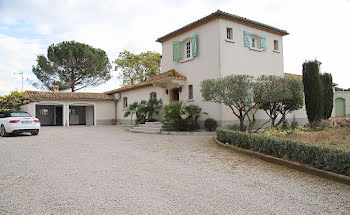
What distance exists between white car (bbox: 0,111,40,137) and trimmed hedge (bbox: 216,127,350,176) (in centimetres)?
1061

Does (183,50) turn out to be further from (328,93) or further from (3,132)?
(3,132)

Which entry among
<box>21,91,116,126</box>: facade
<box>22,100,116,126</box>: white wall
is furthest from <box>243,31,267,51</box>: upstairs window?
<box>22,100,116,126</box>: white wall

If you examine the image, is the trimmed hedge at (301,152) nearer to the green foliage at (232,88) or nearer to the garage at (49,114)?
the green foliage at (232,88)

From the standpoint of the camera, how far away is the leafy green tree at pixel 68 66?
101 ft

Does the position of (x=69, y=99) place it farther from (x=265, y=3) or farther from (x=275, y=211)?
(x=275, y=211)

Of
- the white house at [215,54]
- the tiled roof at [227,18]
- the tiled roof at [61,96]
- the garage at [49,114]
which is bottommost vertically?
the garage at [49,114]

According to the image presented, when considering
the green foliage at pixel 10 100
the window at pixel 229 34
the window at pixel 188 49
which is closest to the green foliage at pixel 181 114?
the window at pixel 188 49

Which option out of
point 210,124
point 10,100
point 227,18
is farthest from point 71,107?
point 227,18

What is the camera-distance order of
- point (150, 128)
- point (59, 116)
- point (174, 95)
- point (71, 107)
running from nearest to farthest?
point (150, 128) → point (174, 95) → point (59, 116) → point (71, 107)

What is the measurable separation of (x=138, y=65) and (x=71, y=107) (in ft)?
34.8

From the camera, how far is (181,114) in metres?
14.4

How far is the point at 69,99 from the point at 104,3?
611 inches

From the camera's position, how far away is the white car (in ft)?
41.0

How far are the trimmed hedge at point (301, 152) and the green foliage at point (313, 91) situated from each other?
6.52 meters
